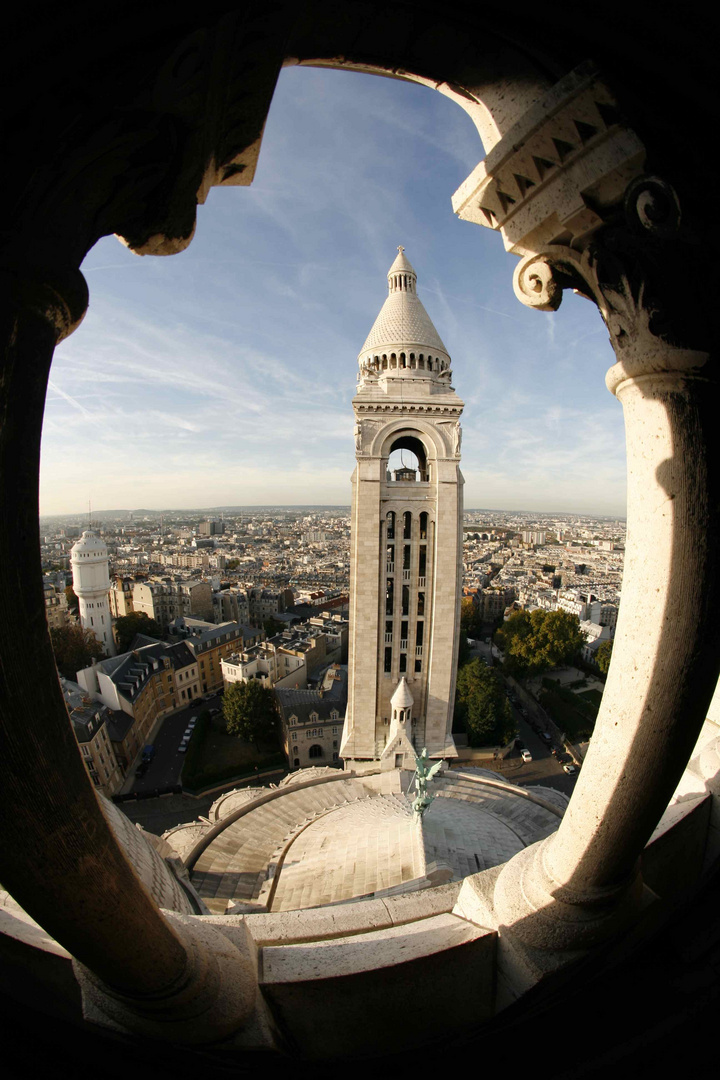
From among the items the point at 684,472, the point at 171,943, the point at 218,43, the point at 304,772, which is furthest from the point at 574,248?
the point at 304,772

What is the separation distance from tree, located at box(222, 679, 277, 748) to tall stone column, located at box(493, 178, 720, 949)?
107ft

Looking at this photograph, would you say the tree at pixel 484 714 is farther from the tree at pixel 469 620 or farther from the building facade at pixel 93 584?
the building facade at pixel 93 584

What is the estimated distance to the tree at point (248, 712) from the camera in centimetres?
3238

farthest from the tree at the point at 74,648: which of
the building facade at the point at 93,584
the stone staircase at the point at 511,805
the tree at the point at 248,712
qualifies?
the stone staircase at the point at 511,805

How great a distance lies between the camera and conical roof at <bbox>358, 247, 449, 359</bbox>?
22.1 meters

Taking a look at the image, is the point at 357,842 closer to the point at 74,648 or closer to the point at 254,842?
the point at 254,842

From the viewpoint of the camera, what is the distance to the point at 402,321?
74.4ft

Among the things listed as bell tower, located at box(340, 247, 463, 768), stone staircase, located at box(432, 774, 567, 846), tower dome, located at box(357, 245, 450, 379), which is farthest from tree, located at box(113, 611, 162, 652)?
stone staircase, located at box(432, 774, 567, 846)

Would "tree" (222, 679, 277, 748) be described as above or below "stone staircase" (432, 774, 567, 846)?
below

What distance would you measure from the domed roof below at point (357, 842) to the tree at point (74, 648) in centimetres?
3065

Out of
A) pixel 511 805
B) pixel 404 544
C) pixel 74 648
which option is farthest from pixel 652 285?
pixel 74 648

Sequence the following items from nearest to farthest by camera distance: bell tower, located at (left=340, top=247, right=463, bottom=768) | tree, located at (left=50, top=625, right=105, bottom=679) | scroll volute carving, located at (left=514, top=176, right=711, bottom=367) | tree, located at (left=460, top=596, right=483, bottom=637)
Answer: scroll volute carving, located at (left=514, top=176, right=711, bottom=367)
bell tower, located at (left=340, top=247, right=463, bottom=768)
tree, located at (left=50, top=625, right=105, bottom=679)
tree, located at (left=460, top=596, right=483, bottom=637)

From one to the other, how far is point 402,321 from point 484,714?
24244mm

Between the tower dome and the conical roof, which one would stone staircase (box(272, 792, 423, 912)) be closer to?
the tower dome
